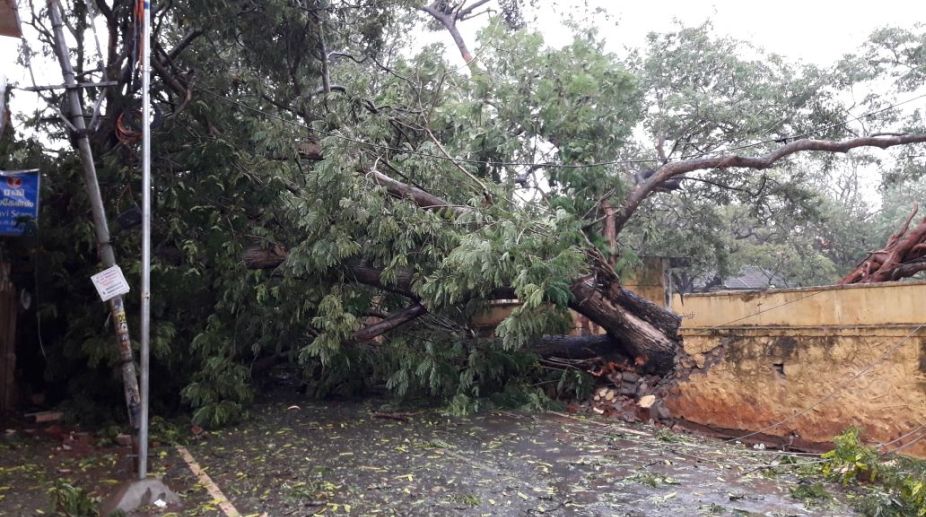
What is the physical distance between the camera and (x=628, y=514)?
4809mm

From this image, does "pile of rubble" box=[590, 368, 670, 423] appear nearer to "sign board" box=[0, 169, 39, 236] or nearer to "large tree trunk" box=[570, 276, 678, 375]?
"large tree trunk" box=[570, 276, 678, 375]

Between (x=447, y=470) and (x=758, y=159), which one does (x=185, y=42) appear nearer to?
(x=447, y=470)

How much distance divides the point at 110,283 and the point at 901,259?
8290 millimetres

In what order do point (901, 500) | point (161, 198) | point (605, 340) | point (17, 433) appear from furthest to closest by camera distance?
point (605, 340)
point (161, 198)
point (17, 433)
point (901, 500)

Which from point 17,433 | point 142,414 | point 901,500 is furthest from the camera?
point 17,433

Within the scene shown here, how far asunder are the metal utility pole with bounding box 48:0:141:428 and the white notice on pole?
174 millimetres

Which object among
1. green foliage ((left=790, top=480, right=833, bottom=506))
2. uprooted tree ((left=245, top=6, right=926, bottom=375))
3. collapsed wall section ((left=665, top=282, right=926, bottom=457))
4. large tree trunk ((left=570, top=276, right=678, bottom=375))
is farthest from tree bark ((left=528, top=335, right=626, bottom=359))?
green foliage ((left=790, top=480, right=833, bottom=506))

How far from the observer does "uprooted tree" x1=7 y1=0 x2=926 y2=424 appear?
26.1 ft

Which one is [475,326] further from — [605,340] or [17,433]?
[17,433]

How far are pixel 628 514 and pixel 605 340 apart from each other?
17.9 feet

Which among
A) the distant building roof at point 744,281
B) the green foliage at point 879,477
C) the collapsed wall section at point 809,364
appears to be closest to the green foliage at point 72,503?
the green foliage at point 879,477

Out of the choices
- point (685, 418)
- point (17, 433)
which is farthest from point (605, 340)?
point (17, 433)

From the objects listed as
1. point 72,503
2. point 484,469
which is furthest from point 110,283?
point 484,469

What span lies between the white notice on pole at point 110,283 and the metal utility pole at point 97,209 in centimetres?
17
